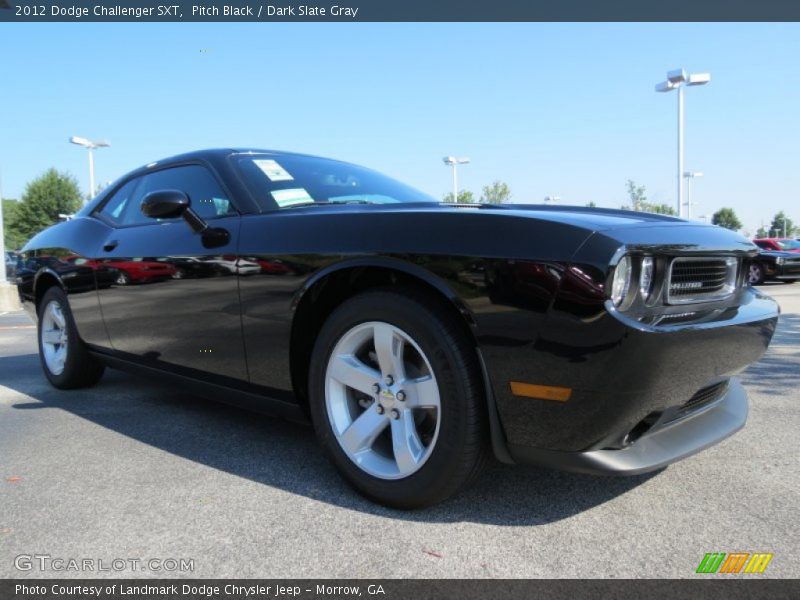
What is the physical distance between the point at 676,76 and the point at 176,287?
21.7m

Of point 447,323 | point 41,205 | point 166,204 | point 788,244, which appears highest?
point 41,205

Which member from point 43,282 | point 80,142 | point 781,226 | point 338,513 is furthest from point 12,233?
point 781,226

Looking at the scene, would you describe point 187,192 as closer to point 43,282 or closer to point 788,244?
point 43,282

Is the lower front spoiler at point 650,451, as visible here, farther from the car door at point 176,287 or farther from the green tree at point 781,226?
the green tree at point 781,226

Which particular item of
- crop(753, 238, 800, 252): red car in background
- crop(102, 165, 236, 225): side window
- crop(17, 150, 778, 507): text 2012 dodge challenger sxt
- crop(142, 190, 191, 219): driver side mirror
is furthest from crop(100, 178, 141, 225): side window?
crop(753, 238, 800, 252): red car in background

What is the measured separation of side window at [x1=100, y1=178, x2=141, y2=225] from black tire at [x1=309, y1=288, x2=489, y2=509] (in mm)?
2184

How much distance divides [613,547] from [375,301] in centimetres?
111

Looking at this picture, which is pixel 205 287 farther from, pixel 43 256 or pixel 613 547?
pixel 43 256

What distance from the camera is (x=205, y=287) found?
8.89ft

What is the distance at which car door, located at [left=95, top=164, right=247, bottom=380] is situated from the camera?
8.75ft

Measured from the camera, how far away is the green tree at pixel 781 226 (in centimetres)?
10606

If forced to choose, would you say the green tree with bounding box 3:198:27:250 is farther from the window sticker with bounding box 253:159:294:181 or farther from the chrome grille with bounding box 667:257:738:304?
the chrome grille with bounding box 667:257:738:304

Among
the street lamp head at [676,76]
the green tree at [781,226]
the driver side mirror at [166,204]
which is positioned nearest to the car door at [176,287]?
the driver side mirror at [166,204]

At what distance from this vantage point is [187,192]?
126 inches
